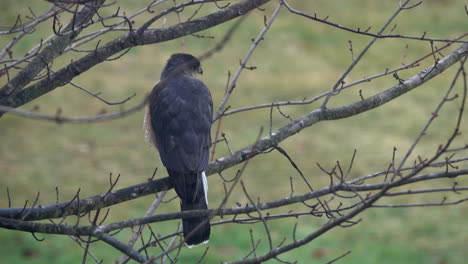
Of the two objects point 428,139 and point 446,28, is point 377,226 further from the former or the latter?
point 446,28

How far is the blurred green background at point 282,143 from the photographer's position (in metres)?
10.6

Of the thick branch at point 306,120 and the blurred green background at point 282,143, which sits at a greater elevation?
the blurred green background at point 282,143

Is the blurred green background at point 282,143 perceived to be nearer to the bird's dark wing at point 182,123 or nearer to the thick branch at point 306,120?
the bird's dark wing at point 182,123

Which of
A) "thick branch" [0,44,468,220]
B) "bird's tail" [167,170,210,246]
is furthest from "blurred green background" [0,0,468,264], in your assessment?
"thick branch" [0,44,468,220]

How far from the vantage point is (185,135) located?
19.1ft

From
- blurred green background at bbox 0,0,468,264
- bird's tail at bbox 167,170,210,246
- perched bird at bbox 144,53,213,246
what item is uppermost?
blurred green background at bbox 0,0,468,264

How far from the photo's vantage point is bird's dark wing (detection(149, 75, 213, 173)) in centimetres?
556

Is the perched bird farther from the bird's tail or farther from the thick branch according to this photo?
the thick branch

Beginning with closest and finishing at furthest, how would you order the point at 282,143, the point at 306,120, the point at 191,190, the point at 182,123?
the point at 306,120 → the point at 191,190 → the point at 182,123 → the point at 282,143

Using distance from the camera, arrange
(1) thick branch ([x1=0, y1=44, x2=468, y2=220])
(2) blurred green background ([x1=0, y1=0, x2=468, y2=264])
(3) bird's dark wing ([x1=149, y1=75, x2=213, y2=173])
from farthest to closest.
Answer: (2) blurred green background ([x1=0, y1=0, x2=468, y2=264]) < (3) bird's dark wing ([x1=149, y1=75, x2=213, y2=173]) < (1) thick branch ([x1=0, y1=44, x2=468, y2=220])

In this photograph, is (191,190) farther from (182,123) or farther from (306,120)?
(306,120)

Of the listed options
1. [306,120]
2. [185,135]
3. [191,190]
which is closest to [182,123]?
[185,135]

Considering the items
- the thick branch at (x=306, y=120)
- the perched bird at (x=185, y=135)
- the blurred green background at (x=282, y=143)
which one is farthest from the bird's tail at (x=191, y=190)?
the blurred green background at (x=282, y=143)

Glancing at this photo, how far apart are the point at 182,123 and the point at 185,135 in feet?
0.46
